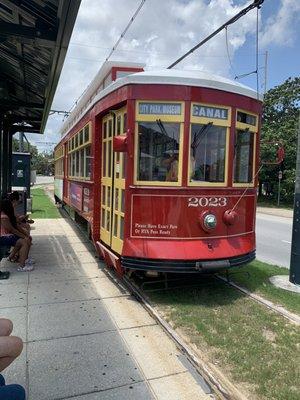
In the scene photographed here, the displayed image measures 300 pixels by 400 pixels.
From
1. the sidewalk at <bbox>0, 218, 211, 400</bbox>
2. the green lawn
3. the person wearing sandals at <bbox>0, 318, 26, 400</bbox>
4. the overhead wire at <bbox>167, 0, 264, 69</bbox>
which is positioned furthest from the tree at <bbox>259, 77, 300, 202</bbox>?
the person wearing sandals at <bbox>0, 318, 26, 400</bbox>

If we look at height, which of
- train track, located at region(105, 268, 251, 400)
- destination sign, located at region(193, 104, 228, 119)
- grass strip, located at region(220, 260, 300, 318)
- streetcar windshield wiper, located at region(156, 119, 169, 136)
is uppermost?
destination sign, located at region(193, 104, 228, 119)

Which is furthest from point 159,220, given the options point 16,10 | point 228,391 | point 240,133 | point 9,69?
point 9,69

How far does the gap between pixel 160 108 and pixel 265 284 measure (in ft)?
10.5

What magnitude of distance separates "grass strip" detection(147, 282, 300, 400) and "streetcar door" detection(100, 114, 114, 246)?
1483 mm

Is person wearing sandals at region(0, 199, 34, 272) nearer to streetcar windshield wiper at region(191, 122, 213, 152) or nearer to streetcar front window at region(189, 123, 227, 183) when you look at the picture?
streetcar front window at region(189, 123, 227, 183)

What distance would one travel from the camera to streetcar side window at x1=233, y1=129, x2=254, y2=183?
587cm

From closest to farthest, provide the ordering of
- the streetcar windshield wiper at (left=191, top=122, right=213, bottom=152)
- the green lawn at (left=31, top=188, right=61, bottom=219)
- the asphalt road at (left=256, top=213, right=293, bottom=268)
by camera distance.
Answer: the streetcar windshield wiper at (left=191, top=122, right=213, bottom=152) < the asphalt road at (left=256, top=213, right=293, bottom=268) < the green lawn at (left=31, top=188, right=61, bottom=219)

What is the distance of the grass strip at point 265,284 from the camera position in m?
5.49

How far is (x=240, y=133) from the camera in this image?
588cm

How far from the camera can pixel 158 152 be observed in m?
5.46

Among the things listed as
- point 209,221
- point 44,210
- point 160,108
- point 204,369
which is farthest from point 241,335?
point 44,210

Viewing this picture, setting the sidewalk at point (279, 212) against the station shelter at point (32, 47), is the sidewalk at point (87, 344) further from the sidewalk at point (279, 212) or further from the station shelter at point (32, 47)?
the sidewalk at point (279, 212)

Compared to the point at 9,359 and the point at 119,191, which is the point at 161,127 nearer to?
the point at 119,191

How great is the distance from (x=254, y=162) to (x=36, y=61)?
374 cm
